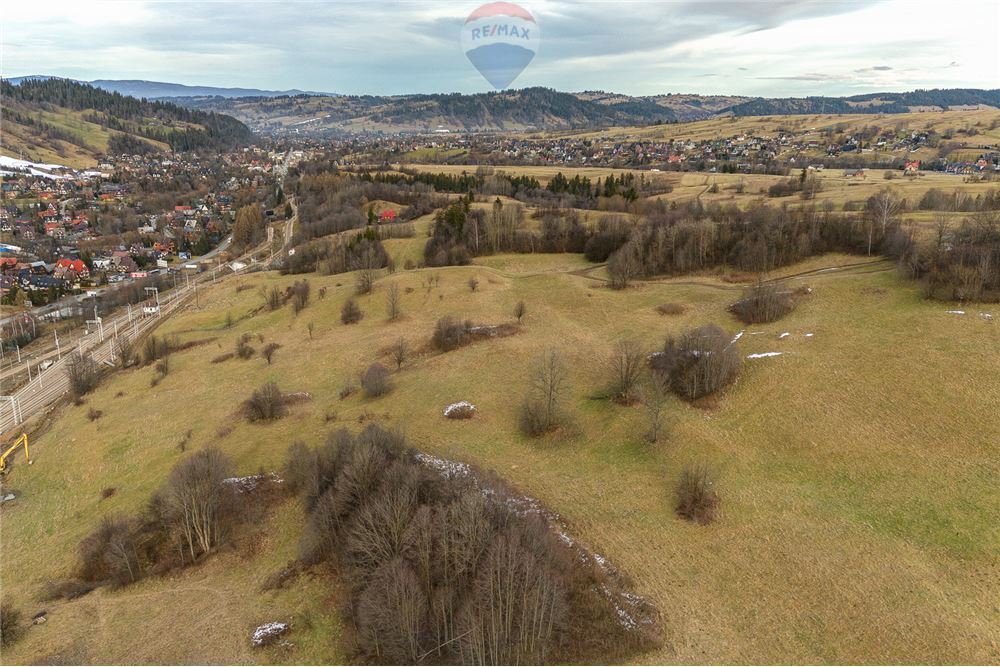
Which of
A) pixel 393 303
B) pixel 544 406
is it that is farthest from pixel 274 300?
pixel 544 406

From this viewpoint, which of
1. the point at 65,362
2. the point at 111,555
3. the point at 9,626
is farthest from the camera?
the point at 65,362

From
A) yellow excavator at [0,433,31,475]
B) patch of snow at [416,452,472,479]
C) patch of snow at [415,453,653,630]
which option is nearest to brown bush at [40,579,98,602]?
patch of snow at [416,452,472,479]

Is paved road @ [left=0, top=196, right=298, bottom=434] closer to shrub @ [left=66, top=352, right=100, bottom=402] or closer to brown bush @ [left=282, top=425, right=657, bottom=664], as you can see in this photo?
shrub @ [left=66, top=352, right=100, bottom=402]

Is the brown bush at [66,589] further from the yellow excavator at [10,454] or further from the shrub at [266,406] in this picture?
the yellow excavator at [10,454]

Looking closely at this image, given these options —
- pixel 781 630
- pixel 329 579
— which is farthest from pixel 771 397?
pixel 329 579

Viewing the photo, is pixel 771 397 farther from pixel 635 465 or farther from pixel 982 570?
pixel 982 570

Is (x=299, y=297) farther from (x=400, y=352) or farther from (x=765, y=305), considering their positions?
(x=765, y=305)

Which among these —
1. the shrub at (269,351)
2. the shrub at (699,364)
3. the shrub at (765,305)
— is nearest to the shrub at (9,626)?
the shrub at (269,351)
